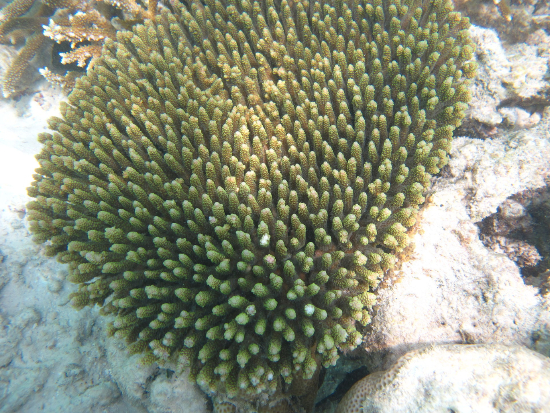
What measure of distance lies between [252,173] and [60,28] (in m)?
4.37

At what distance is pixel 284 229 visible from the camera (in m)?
2.46

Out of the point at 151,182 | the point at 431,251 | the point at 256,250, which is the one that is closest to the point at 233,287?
the point at 256,250

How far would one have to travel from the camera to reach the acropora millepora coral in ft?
7.82

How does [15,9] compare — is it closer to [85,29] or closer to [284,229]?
[85,29]

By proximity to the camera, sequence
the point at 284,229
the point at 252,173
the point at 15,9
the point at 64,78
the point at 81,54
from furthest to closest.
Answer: the point at 15,9 < the point at 64,78 < the point at 81,54 < the point at 252,173 < the point at 284,229

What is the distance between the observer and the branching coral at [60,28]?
4375 millimetres

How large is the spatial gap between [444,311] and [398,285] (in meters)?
0.55

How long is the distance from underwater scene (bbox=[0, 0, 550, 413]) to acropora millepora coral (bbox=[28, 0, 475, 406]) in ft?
0.07

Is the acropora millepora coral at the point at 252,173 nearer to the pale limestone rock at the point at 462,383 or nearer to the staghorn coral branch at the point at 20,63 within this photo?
the pale limestone rock at the point at 462,383

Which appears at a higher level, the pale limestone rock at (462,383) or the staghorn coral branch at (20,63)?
the staghorn coral branch at (20,63)

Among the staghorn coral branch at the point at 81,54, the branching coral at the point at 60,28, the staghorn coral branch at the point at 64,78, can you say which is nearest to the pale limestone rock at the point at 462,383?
the branching coral at the point at 60,28

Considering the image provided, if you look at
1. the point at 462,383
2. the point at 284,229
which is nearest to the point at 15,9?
the point at 284,229

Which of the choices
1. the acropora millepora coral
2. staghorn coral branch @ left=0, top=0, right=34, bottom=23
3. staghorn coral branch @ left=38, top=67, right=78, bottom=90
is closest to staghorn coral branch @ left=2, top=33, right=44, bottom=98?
staghorn coral branch @ left=0, top=0, right=34, bottom=23

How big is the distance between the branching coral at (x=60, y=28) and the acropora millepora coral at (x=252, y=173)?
3.53 ft
